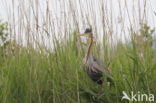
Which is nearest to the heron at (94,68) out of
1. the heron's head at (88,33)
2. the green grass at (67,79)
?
the green grass at (67,79)

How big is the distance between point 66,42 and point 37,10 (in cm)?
46

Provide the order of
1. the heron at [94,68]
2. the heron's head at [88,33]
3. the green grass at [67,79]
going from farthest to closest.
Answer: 1. the heron's head at [88,33]
2. the heron at [94,68]
3. the green grass at [67,79]

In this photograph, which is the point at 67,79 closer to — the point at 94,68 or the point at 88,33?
the point at 94,68

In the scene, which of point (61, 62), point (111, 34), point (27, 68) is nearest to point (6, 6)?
point (27, 68)

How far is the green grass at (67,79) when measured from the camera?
1730mm

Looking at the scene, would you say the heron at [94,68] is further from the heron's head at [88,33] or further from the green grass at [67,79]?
the heron's head at [88,33]

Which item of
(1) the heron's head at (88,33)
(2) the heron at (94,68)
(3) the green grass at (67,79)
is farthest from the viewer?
(1) the heron's head at (88,33)

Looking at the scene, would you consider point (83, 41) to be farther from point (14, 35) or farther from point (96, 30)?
point (14, 35)

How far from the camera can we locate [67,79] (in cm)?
197

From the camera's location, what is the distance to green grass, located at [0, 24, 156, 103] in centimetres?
173

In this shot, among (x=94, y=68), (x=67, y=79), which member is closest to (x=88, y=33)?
(x=94, y=68)

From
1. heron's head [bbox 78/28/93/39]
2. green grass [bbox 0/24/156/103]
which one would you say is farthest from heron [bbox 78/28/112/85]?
heron's head [bbox 78/28/93/39]

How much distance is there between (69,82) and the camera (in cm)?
182

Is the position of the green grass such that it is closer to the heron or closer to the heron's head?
the heron
